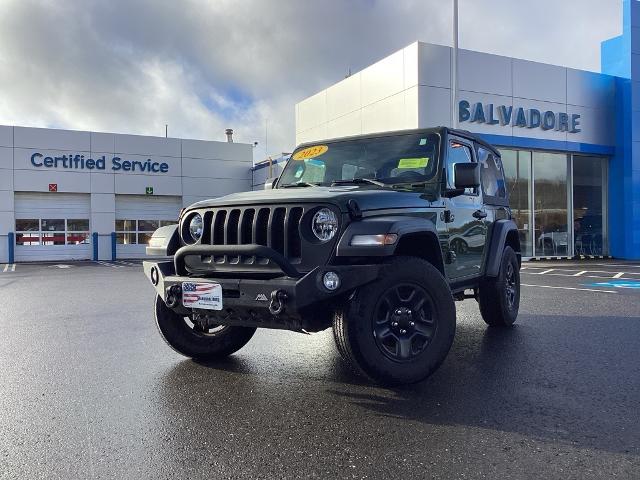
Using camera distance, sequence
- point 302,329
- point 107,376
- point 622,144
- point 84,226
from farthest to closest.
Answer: point 84,226 → point 622,144 → point 107,376 → point 302,329

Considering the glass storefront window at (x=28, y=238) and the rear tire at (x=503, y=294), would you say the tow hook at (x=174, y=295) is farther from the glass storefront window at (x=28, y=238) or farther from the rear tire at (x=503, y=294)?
the glass storefront window at (x=28, y=238)

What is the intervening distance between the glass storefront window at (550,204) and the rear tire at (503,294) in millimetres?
16288

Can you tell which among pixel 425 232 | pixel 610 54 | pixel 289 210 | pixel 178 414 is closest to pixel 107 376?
pixel 178 414

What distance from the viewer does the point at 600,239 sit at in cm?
2298

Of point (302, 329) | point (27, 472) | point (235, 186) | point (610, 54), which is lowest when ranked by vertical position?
point (27, 472)

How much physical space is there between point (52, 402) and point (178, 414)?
0.97 meters

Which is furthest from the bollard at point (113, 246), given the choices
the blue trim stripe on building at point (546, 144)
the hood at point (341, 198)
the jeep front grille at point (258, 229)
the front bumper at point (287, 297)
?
the front bumper at point (287, 297)

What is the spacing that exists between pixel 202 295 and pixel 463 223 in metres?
2.55

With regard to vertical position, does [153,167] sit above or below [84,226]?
above

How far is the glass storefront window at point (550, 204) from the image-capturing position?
21688 mm

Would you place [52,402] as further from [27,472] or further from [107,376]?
[27,472]

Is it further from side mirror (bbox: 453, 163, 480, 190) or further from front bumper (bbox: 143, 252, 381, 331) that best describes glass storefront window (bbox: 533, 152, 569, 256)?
front bumper (bbox: 143, 252, 381, 331)

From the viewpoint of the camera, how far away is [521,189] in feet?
70.2

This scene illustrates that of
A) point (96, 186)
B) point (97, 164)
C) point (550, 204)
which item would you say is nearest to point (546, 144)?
point (550, 204)
